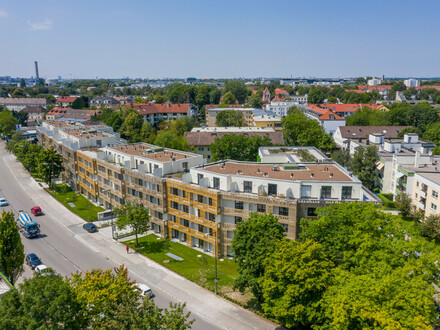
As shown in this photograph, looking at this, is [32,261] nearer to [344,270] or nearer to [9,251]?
[9,251]

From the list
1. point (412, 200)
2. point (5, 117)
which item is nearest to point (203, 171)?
point (412, 200)

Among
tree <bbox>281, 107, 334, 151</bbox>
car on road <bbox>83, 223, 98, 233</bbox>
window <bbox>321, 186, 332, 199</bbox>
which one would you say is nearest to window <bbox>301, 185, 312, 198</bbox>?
window <bbox>321, 186, 332, 199</bbox>

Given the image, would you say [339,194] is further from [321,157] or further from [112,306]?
[112,306]

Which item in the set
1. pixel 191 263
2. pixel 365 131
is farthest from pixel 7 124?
pixel 365 131

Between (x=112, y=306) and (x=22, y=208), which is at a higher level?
(x=112, y=306)

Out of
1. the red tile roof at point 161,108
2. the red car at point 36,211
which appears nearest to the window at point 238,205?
the red car at point 36,211

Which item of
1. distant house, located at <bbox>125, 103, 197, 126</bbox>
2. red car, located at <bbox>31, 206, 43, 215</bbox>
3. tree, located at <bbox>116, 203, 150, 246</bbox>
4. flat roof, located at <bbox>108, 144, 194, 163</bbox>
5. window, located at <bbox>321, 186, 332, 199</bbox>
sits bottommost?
red car, located at <bbox>31, 206, 43, 215</bbox>

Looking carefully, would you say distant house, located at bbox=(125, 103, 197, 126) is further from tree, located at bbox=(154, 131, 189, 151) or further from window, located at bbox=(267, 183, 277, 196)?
window, located at bbox=(267, 183, 277, 196)
